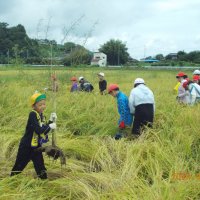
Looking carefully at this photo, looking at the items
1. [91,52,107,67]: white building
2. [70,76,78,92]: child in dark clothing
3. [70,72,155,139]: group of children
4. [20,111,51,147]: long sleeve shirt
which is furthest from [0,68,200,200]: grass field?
[91,52,107,67]: white building

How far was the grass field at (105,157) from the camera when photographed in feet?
11.6

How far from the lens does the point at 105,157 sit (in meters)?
4.52

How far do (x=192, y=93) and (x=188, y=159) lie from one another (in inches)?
119

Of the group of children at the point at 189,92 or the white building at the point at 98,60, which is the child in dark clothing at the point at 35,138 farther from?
the white building at the point at 98,60

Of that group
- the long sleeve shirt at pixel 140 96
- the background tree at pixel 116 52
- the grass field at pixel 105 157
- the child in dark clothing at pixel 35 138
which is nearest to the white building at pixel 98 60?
the grass field at pixel 105 157

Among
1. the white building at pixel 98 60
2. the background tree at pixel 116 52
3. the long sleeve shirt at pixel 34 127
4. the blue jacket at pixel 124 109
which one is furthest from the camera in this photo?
the background tree at pixel 116 52

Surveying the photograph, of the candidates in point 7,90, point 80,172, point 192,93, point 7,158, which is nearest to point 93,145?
point 80,172

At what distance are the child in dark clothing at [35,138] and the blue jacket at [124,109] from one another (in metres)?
2.15

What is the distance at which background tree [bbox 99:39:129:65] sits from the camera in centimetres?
5828

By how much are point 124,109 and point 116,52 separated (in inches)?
2134

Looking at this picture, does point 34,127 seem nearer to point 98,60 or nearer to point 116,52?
point 98,60

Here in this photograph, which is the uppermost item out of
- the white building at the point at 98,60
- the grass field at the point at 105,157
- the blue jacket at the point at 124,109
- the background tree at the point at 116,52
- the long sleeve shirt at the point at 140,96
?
the background tree at the point at 116,52

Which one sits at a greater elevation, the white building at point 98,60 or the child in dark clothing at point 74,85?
the white building at point 98,60

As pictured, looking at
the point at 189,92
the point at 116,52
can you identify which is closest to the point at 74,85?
the point at 189,92
